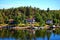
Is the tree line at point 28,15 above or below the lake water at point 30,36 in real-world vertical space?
above

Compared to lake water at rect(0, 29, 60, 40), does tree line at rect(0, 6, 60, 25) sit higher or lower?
higher

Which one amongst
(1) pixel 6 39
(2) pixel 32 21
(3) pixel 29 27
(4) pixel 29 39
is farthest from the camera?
(2) pixel 32 21

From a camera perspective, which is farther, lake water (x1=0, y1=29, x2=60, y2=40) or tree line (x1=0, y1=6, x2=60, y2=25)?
tree line (x1=0, y1=6, x2=60, y2=25)

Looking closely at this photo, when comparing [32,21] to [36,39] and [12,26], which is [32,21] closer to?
[12,26]

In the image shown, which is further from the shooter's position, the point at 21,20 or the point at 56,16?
the point at 56,16

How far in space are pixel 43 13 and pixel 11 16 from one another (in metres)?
5.58

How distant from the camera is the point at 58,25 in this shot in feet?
112

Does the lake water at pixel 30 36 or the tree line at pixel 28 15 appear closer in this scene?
the lake water at pixel 30 36

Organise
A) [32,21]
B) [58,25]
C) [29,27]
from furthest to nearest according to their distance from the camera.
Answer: [32,21] → [58,25] → [29,27]

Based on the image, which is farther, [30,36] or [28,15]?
[28,15]

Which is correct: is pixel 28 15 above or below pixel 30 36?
above

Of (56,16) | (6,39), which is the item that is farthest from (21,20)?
(6,39)

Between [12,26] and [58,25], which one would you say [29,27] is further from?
[58,25]

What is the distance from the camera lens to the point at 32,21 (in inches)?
1442
